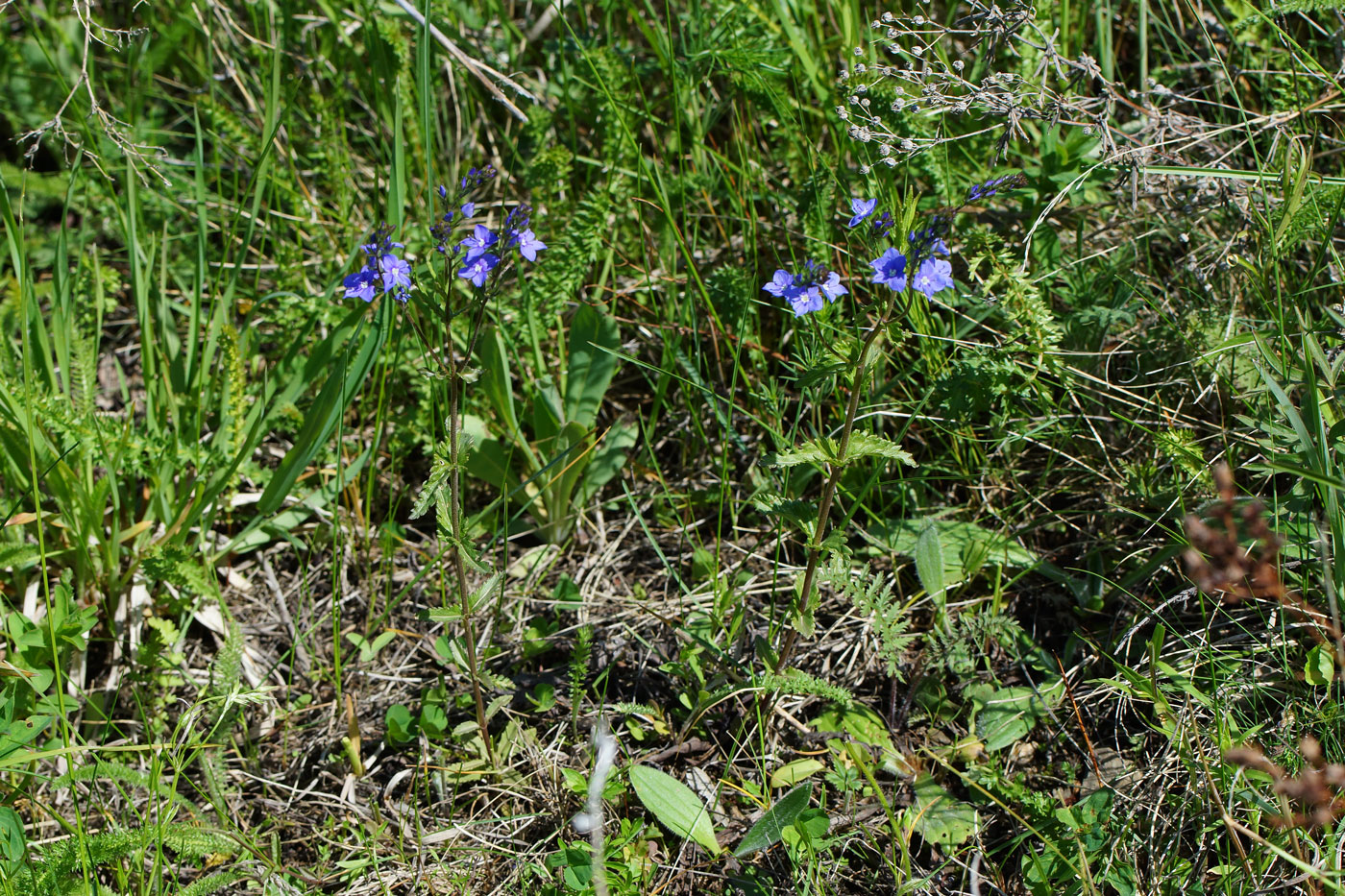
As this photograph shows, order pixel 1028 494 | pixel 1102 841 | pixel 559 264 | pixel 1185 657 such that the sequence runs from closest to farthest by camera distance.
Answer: pixel 1102 841 < pixel 1185 657 < pixel 1028 494 < pixel 559 264

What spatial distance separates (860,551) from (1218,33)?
2134mm

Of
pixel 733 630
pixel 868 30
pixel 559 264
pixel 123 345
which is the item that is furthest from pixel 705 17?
pixel 123 345

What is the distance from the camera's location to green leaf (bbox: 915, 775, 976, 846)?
7.03ft

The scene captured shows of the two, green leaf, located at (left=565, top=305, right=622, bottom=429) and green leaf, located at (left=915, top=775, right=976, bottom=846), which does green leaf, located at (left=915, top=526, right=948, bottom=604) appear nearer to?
green leaf, located at (left=915, top=775, right=976, bottom=846)

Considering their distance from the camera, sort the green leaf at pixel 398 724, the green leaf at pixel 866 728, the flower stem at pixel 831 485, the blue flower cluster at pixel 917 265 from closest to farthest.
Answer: the blue flower cluster at pixel 917 265 < the flower stem at pixel 831 485 < the green leaf at pixel 866 728 < the green leaf at pixel 398 724

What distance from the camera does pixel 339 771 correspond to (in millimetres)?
2426

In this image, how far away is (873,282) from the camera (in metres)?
1.86

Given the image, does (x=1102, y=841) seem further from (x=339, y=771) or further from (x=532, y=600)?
(x=339, y=771)

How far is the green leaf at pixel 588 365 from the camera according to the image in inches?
109

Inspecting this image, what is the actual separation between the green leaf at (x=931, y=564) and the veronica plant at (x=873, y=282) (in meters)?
0.40

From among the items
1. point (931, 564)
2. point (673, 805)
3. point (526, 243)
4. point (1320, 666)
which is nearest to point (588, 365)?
point (526, 243)

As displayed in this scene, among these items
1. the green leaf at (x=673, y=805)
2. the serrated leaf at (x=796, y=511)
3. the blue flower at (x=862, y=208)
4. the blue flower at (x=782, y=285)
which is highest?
the blue flower at (x=862, y=208)

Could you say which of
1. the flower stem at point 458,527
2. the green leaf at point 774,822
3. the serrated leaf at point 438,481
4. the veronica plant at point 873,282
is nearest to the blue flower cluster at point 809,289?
the veronica plant at point 873,282

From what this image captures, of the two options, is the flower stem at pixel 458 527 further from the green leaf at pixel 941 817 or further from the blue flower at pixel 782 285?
the green leaf at pixel 941 817
